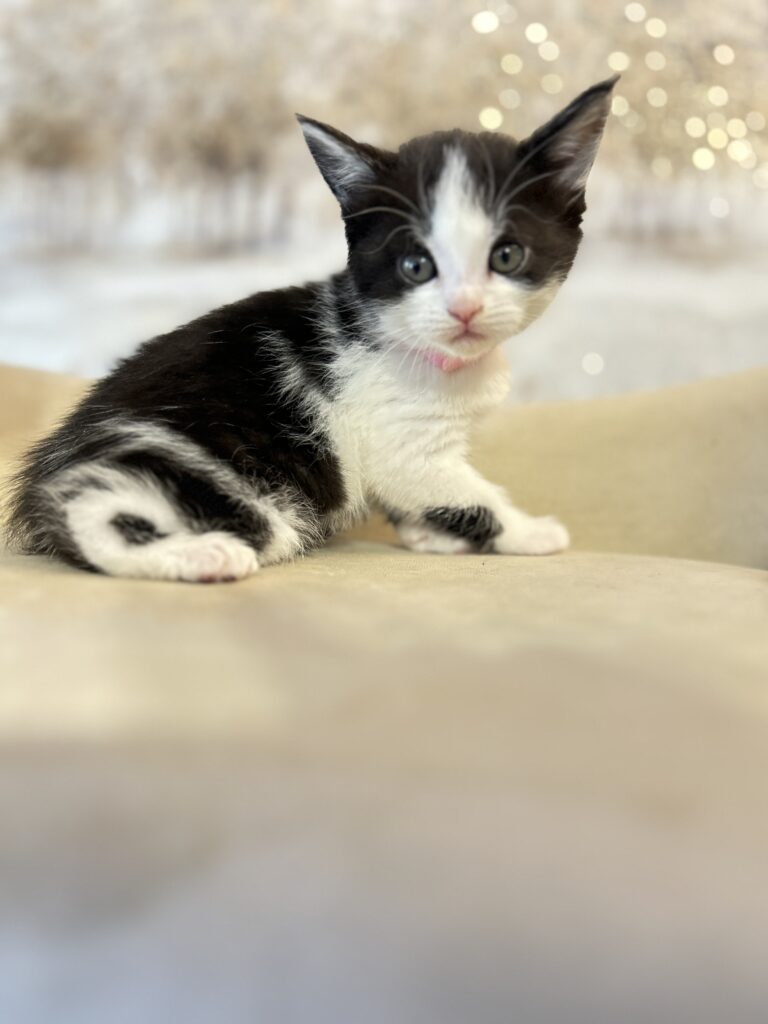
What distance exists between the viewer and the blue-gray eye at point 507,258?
4.02 feet

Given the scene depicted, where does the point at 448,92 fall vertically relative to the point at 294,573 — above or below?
above

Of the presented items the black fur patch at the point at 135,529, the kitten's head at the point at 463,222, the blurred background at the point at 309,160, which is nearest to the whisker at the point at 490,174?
the kitten's head at the point at 463,222

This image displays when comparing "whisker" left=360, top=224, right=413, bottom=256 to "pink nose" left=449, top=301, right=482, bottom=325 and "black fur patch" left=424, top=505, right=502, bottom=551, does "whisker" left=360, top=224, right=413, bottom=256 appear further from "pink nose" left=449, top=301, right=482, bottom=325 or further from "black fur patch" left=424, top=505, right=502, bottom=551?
"black fur patch" left=424, top=505, right=502, bottom=551

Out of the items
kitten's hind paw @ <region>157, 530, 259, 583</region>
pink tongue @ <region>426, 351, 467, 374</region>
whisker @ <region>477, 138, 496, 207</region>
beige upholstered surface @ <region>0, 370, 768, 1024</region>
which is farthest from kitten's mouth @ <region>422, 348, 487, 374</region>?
beige upholstered surface @ <region>0, 370, 768, 1024</region>

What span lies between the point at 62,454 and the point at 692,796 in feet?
2.97

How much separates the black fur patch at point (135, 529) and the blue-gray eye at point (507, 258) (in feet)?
1.86

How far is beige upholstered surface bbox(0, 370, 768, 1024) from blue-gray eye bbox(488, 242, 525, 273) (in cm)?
62

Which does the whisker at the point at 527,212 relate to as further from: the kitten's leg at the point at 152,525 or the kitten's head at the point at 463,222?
the kitten's leg at the point at 152,525

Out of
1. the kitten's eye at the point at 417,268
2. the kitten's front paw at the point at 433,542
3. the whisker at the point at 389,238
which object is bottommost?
the kitten's front paw at the point at 433,542

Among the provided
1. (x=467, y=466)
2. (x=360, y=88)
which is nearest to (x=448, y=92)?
(x=360, y=88)

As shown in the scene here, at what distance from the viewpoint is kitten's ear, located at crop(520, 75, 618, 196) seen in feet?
4.00

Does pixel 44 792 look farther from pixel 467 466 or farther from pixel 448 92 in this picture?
pixel 448 92

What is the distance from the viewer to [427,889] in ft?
1.95

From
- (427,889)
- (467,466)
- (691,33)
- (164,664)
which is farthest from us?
(691,33)
